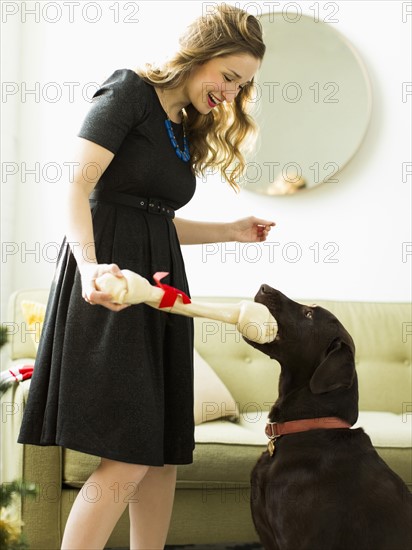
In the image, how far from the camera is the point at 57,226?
10.3 feet

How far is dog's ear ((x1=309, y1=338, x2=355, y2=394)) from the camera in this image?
1.60 meters

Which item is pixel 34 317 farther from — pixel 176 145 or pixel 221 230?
pixel 176 145

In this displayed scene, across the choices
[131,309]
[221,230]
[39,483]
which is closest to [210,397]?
[39,483]

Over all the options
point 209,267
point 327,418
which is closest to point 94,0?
point 209,267

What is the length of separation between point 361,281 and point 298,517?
1783 millimetres

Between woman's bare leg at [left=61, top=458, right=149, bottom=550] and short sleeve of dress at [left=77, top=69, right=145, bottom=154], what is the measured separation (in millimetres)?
675

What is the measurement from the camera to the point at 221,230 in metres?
1.95

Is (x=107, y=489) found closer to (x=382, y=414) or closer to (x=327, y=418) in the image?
(x=327, y=418)

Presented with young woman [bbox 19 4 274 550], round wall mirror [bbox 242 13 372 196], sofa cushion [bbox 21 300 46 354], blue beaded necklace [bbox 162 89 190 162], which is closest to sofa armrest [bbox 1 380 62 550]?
sofa cushion [bbox 21 300 46 354]

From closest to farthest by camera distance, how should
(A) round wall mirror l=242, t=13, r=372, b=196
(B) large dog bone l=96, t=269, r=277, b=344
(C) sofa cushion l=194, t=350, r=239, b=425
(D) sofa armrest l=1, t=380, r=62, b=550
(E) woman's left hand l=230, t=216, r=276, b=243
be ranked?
(B) large dog bone l=96, t=269, r=277, b=344 < (E) woman's left hand l=230, t=216, r=276, b=243 < (D) sofa armrest l=1, t=380, r=62, b=550 < (C) sofa cushion l=194, t=350, r=239, b=425 < (A) round wall mirror l=242, t=13, r=372, b=196

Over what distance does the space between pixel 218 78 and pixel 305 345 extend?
63cm

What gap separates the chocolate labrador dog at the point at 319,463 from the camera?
148 centimetres

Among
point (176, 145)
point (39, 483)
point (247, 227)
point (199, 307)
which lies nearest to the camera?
point (199, 307)

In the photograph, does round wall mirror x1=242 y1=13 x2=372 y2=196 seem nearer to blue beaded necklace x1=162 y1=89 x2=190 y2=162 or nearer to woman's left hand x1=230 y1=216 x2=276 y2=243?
woman's left hand x1=230 y1=216 x2=276 y2=243
